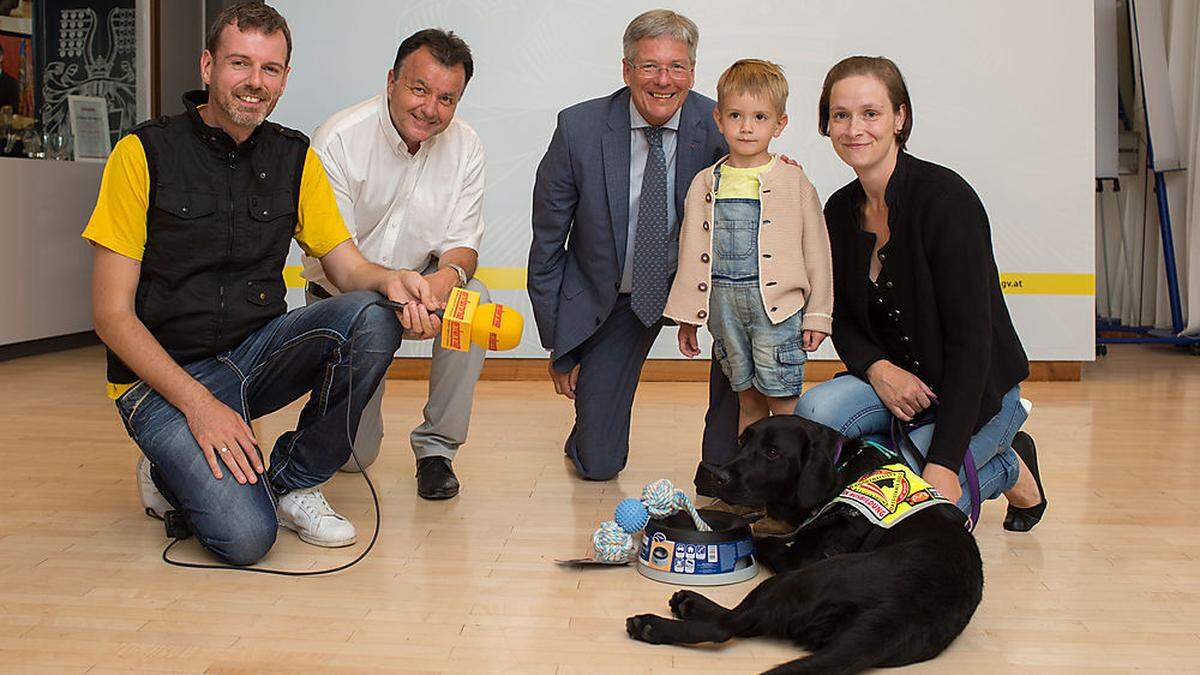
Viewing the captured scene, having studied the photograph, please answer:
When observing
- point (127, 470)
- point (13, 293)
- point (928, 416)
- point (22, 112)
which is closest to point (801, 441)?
point (928, 416)

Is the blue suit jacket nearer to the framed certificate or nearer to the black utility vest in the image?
the black utility vest

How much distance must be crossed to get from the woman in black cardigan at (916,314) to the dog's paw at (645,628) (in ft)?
2.39

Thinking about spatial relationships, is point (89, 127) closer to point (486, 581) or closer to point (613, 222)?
point (613, 222)

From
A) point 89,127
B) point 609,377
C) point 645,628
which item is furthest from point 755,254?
point 89,127

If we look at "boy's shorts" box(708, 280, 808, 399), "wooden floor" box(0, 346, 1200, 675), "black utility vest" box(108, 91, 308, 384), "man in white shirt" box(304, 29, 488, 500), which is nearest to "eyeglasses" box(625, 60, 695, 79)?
"man in white shirt" box(304, 29, 488, 500)

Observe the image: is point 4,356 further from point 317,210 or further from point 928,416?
point 928,416

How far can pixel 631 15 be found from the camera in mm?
4961

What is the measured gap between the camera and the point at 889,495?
7.16 ft

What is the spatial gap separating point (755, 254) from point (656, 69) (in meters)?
0.54

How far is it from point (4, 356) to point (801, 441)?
444cm

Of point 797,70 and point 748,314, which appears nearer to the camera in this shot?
point 748,314

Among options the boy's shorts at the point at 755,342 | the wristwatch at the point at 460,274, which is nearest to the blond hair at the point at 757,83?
the boy's shorts at the point at 755,342

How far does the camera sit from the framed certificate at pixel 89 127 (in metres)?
6.13

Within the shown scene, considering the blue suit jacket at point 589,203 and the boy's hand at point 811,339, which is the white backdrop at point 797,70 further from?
the boy's hand at point 811,339
